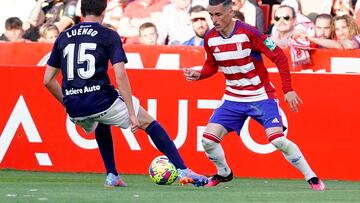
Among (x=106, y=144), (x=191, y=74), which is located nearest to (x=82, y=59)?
(x=106, y=144)

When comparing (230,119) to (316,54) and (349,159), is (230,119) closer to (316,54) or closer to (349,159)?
(349,159)

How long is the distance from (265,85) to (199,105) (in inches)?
105

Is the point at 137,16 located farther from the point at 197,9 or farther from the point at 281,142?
the point at 281,142

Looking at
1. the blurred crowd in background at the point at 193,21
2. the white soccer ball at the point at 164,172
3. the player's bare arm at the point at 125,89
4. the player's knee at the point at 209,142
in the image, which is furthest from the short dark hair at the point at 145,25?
the player's bare arm at the point at 125,89

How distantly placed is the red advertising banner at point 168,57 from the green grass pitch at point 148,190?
218 cm

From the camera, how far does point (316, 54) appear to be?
15961 mm

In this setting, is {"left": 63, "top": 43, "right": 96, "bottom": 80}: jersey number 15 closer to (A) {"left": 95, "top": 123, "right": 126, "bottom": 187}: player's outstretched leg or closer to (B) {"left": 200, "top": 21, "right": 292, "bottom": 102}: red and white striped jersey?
(A) {"left": 95, "top": 123, "right": 126, "bottom": 187}: player's outstretched leg

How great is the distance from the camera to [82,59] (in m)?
11.3

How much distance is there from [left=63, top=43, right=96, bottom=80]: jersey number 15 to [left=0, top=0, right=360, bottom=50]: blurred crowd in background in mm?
5325

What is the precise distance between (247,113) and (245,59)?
572 millimetres

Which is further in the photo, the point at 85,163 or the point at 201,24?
the point at 201,24

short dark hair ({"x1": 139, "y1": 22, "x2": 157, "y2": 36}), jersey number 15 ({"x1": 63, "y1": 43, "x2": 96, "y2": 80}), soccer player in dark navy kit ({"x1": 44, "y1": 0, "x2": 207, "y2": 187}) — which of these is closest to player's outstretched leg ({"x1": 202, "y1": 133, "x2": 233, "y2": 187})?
soccer player in dark navy kit ({"x1": 44, "y1": 0, "x2": 207, "y2": 187})

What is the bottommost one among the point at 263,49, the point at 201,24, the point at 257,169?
the point at 257,169

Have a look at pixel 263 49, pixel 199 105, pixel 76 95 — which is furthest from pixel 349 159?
pixel 76 95
